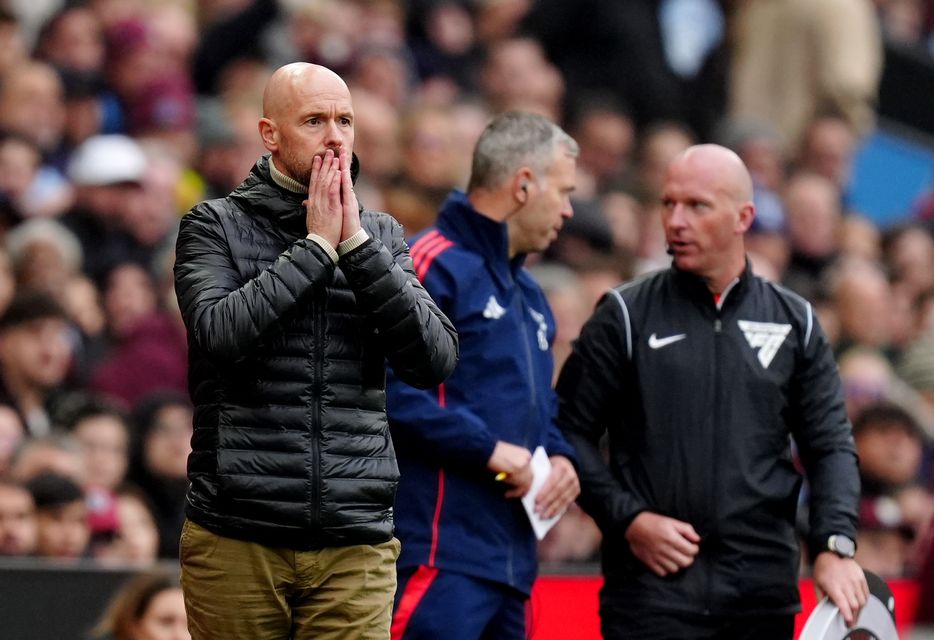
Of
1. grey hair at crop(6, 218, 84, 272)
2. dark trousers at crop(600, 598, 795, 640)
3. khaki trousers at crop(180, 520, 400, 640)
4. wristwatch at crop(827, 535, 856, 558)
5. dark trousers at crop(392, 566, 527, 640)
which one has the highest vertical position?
grey hair at crop(6, 218, 84, 272)

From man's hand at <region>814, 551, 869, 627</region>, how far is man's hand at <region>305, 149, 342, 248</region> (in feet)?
6.63

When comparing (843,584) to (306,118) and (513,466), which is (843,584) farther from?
(306,118)

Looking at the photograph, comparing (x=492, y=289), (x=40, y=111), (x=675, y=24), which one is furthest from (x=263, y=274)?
(x=675, y=24)

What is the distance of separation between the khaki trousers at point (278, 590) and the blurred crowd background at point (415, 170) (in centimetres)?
159

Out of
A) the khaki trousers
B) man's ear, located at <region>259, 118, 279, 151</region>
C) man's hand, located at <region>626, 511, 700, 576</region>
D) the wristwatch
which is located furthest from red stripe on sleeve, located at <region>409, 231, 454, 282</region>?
the wristwatch

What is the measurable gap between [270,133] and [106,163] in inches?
189

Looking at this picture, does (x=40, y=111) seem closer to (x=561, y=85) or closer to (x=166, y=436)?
(x=166, y=436)

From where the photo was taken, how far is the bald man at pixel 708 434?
5.63 m

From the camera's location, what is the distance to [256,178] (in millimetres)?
4676

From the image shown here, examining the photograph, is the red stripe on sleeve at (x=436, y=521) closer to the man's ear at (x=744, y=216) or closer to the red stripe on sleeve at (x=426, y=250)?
the red stripe on sleeve at (x=426, y=250)

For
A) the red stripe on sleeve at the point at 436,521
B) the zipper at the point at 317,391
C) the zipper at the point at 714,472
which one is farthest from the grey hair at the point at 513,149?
the zipper at the point at 317,391

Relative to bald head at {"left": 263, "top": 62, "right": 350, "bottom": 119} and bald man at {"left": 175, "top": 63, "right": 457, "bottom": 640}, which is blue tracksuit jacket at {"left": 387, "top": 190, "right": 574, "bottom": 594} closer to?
bald man at {"left": 175, "top": 63, "right": 457, "bottom": 640}

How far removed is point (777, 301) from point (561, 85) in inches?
299

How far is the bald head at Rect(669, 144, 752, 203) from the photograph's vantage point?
19.3ft
